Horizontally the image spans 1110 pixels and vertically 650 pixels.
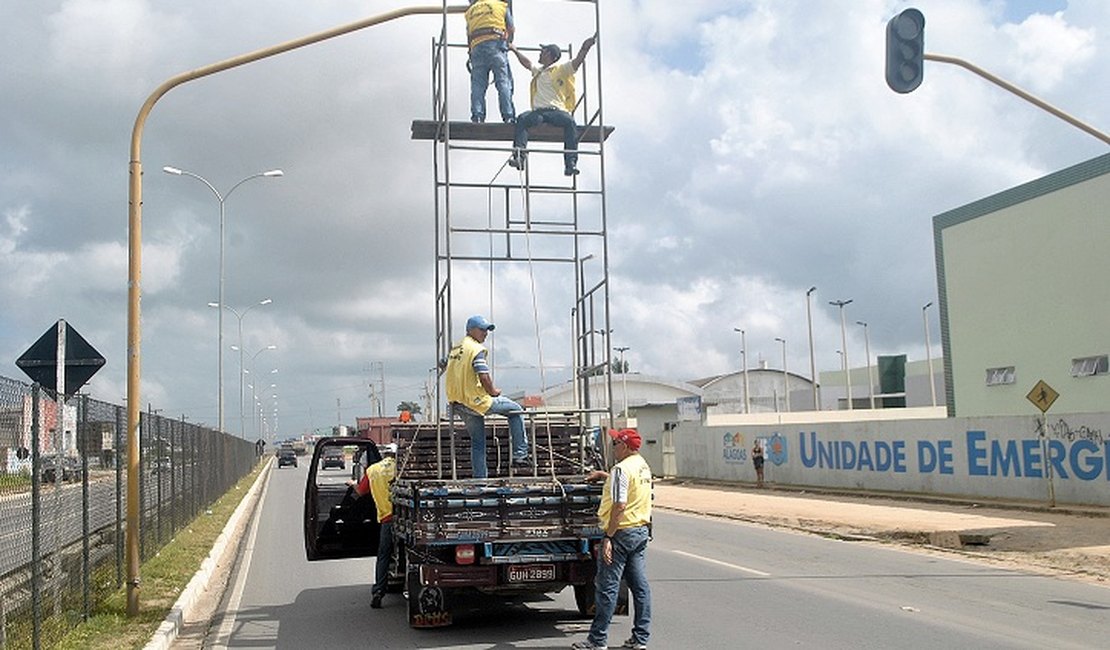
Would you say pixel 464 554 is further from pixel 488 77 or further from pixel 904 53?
pixel 904 53

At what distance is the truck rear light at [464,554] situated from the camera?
9.06 m

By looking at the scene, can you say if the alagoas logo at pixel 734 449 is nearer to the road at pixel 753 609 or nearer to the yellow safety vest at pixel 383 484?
the road at pixel 753 609

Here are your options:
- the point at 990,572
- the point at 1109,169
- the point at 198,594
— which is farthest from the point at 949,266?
the point at 198,594

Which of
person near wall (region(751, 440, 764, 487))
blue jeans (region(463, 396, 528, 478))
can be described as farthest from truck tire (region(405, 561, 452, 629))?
person near wall (region(751, 440, 764, 487))

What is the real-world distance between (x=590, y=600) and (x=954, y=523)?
14.2 meters

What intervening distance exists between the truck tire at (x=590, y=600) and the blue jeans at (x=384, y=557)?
1.98 meters

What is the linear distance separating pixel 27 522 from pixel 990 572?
1143 cm

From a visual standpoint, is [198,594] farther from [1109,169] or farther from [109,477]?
[1109,169]

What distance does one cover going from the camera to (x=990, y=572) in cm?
1415

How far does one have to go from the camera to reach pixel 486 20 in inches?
420

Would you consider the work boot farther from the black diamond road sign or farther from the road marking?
the road marking

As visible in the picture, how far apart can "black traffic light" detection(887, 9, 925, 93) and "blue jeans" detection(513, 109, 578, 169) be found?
428cm

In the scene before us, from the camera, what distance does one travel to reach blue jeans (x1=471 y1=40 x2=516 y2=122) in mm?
10727

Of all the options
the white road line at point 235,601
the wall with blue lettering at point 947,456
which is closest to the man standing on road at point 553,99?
the white road line at point 235,601
